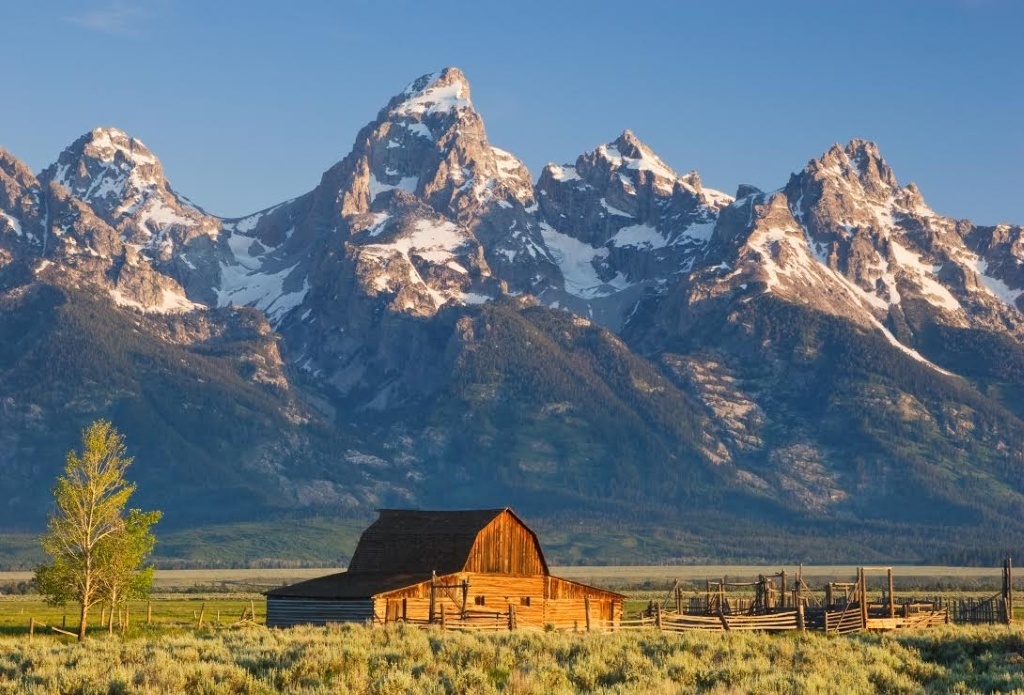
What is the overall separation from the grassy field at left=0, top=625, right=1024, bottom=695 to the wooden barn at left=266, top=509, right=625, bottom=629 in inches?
810

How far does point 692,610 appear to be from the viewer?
8850cm

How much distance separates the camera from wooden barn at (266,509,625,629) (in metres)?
76.1

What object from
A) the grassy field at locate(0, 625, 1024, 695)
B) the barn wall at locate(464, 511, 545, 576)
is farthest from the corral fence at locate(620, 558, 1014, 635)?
the grassy field at locate(0, 625, 1024, 695)

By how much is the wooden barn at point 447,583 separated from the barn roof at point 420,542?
5cm

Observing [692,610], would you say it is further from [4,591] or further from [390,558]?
[4,591]

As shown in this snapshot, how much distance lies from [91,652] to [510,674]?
13.2 m

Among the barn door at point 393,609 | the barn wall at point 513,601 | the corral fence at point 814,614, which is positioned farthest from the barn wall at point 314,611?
the corral fence at point 814,614

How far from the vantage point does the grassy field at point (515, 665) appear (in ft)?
139

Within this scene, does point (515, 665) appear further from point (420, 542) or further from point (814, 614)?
point (420, 542)

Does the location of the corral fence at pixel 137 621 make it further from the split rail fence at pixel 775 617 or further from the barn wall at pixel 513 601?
the split rail fence at pixel 775 617

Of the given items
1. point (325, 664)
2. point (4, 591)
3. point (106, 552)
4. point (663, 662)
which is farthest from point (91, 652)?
point (4, 591)

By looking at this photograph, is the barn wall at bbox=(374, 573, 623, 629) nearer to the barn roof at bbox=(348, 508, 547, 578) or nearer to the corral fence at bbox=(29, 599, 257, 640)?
the barn roof at bbox=(348, 508, 547, 578)

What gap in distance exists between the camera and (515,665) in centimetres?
4638

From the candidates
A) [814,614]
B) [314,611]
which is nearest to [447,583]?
[314,611]
